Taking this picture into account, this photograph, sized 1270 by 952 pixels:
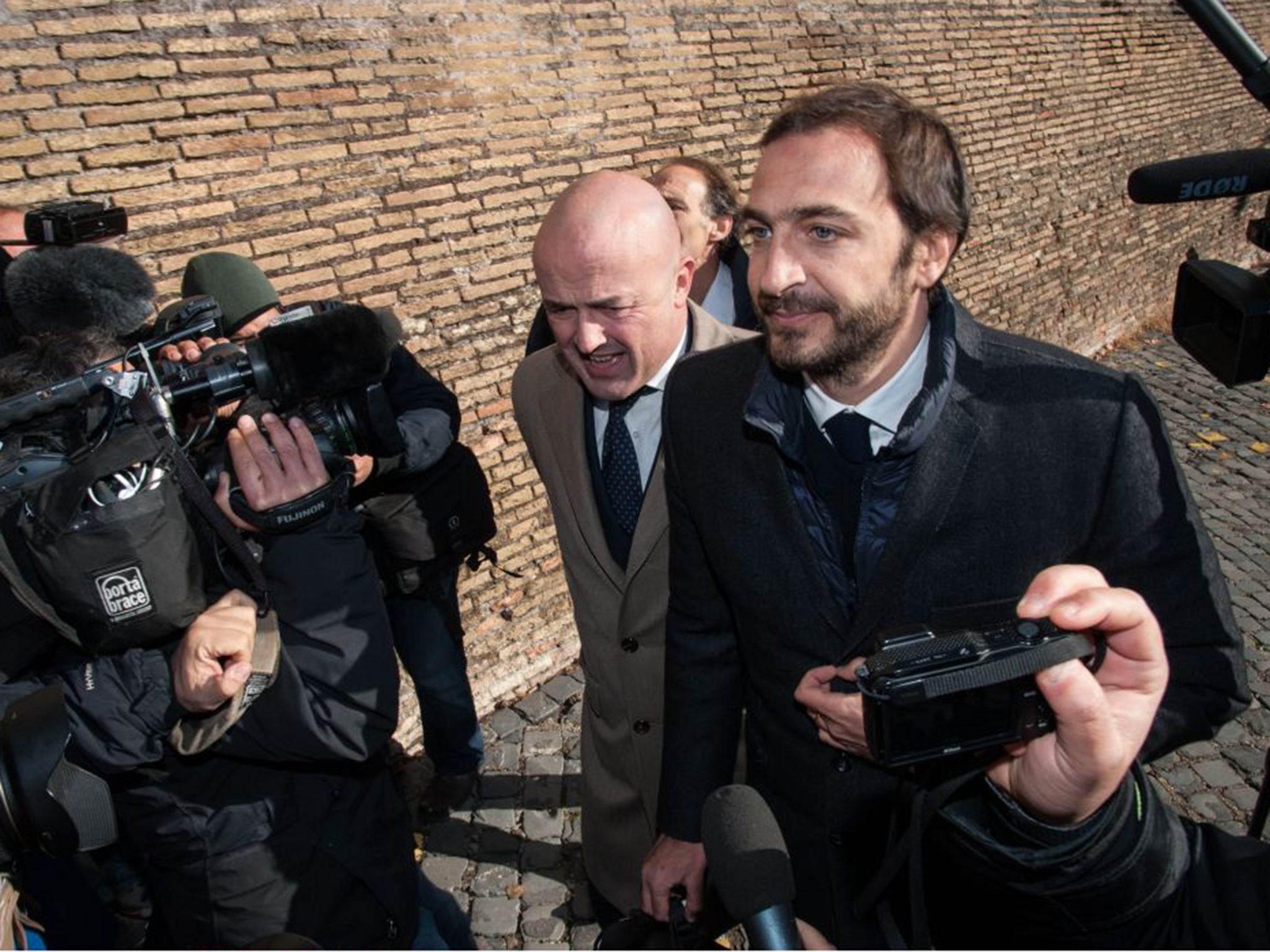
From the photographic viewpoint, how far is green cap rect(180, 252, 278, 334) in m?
3.45

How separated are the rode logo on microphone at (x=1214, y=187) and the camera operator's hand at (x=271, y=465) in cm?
189

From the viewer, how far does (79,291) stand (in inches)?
92.4

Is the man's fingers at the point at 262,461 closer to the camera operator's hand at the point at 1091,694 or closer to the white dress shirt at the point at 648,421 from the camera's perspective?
the white dress shirt at the point at 648,421

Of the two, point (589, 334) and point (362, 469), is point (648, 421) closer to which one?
point (589, 334)

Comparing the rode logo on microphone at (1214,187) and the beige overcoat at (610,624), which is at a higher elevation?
the rode logo on microphone at (1214,187)

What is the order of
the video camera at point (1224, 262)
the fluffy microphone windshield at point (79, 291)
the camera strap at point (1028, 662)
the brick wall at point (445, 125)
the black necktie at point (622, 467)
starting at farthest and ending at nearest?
the brick wall at point (445, 125), the black necktie at point (622, 467), the fluffy microphone windshield at point (79, 291), the video camera at point (1224, 262), the camera strap at point (1028, 662)

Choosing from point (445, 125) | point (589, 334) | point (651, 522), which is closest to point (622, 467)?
point (651, 522)

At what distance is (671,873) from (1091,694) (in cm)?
118

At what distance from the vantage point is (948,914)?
164 cm

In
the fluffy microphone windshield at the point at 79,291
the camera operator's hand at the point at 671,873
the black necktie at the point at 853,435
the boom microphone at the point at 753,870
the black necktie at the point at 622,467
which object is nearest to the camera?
the boom microphone at the point at 753,870

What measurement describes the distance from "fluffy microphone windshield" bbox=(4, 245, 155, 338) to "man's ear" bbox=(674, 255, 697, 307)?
1421 millimetres

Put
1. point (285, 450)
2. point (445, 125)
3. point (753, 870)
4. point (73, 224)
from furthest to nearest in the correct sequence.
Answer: point (445, 125) < point (73, 224) < point (285, 450) < point (753, 870)

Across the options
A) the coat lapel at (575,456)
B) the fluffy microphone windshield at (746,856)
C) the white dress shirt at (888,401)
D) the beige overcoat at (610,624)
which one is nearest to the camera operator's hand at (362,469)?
the beige overcoat at (610,624)

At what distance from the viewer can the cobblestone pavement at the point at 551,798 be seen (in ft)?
11.7
